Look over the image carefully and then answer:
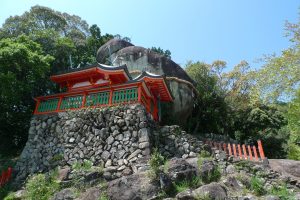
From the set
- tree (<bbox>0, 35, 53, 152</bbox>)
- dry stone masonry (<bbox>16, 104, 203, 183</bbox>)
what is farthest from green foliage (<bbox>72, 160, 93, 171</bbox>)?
tree (<bbox>0, 35, 53, 152</bbox>)

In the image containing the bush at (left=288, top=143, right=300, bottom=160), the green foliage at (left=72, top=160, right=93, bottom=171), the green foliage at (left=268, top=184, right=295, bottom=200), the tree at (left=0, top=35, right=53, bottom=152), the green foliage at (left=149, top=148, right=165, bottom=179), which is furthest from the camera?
the bush at (left=288, top=143, right=300, bottom=160)

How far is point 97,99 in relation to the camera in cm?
1565

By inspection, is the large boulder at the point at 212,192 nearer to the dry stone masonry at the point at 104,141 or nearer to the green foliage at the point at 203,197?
the green foliage at the point at 203,197

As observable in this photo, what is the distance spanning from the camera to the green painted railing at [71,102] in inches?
630

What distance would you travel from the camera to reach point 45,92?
2159 centimetres

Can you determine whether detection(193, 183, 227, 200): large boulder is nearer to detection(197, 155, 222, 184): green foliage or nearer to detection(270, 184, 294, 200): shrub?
detection(197, 155, 222, 184): green foliage

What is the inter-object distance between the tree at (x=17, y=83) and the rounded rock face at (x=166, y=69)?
265 inches

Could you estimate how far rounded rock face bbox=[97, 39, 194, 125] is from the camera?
22109mm

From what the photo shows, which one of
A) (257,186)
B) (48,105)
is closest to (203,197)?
(257,186)

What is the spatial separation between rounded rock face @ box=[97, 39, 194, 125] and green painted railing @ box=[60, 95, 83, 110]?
747 centimetres

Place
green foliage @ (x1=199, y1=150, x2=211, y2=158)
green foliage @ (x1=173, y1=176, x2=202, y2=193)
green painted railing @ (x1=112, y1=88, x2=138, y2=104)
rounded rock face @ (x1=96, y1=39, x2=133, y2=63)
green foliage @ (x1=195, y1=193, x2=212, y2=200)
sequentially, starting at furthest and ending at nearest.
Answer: rounded rock face @ (x1=96, y1=39, x2=133, y2=63)
green painted railing @ (x1=112, y1=88, x2=138, y2=104)
green foliage @ (x1=199, y1=150, x2=211, y2=158)
green foliage @ (x1=173, y1=176, x2=202, y2=193)
green foliage @ (x1=195, y1=193, x2=212, y2=200)

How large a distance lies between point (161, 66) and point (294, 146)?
11285 mm

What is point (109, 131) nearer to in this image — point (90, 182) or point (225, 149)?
point (90, 182)

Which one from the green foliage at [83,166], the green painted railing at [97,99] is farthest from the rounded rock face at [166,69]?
the green foliage at [83,166]
